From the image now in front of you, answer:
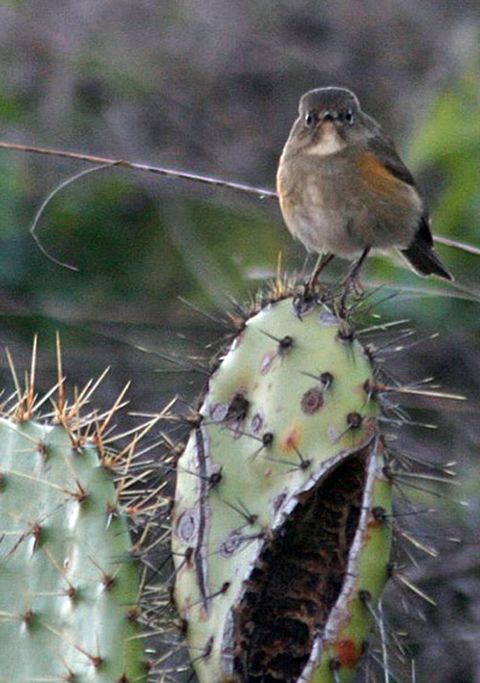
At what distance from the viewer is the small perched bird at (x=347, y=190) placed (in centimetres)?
403

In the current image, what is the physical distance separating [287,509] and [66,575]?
0.42 m

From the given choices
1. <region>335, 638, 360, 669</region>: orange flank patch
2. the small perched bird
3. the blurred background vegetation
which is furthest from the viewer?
the blurred background vegetation

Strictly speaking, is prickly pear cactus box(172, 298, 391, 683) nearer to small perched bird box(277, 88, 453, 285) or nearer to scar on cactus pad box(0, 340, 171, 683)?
scar on cactus pad box(0, 340, 171, 683)

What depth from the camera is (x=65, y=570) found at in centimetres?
315

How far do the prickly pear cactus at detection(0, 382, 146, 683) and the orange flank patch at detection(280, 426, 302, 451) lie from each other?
0.33m

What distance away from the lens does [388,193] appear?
13.5 ft

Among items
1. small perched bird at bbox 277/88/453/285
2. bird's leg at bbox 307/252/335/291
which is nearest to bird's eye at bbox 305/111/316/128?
small perched bird at bbox 277/88/453/285

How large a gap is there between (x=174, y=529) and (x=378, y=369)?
48cm

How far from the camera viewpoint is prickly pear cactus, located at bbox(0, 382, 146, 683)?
10.2ft

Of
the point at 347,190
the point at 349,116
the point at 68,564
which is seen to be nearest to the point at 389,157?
the point at 349,116

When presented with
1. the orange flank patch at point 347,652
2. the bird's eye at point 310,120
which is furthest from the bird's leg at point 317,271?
the orange flank patch at point 347,652

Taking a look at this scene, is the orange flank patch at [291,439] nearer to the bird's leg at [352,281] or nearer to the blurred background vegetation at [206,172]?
the bird's leg at [352,281]

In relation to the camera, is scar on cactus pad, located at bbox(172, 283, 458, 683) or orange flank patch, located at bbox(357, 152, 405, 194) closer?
scar on cactus pad, located at bbox(172, 283, 458, 683)

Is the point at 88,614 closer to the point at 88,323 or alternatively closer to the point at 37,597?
the point at 37,597
